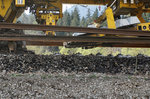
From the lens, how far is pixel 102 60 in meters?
4.76

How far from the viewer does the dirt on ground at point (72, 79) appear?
2.28 metres

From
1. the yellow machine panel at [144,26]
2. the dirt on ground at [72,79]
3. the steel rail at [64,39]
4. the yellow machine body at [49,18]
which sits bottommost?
the dirt on ground at [72,79]

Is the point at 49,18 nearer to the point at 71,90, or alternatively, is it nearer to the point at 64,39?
the point at 64,39

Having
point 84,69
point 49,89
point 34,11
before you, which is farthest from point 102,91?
point 34,11

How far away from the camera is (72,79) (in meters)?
3.09

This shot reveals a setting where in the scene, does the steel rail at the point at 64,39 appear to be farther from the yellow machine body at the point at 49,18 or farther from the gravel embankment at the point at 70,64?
the yellow machine body at the point at 49,18

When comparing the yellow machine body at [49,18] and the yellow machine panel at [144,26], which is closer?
the yellow machine panel at [144,26]

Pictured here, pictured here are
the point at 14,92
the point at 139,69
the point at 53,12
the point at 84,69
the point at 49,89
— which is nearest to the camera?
the point at 14,92

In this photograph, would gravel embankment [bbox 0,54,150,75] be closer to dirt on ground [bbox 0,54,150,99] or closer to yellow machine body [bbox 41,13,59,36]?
dirt on ground [bbox 0,54,150,99]

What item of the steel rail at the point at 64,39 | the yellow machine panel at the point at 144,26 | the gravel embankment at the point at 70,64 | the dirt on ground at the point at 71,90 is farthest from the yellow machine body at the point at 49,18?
the dirt on ground at the point at 71,90

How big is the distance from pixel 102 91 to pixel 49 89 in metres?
0.74

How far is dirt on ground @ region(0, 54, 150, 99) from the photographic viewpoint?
89.8 inches

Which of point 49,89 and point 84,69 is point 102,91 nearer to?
point 49,89

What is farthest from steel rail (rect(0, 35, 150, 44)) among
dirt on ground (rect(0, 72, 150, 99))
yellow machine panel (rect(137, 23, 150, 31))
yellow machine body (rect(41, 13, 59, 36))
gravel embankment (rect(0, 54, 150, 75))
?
yellow machine body (rect(41, 13, 59, 36))
